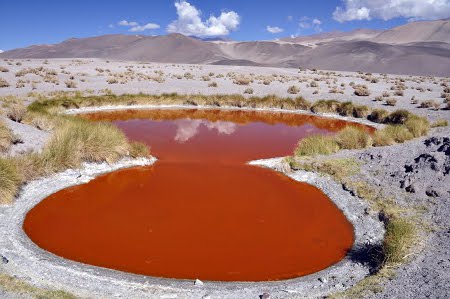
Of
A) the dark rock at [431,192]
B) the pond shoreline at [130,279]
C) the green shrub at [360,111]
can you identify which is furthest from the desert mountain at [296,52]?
the pond shoreline at [130,279]

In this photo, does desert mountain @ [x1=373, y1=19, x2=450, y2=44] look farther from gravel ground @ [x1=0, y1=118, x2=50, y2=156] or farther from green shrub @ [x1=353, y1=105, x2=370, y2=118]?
gravel ground @ [x1=0, y1=118, x2=50, y2=156]

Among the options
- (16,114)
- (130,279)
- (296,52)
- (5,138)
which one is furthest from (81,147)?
(296,52)

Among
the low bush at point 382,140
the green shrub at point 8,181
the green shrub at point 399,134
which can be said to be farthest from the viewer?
the green shrub at point 399,134

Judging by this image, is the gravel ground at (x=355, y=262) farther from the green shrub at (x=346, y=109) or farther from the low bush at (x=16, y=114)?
the green shrub at (x=346, y=109)

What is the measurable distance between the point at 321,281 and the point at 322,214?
3.50 m

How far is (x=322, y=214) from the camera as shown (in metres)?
10.9

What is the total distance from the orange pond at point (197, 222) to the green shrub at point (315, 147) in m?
1.73

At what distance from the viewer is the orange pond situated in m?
8.25

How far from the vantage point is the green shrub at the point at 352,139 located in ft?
54.6

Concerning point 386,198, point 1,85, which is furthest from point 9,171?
point 1,85

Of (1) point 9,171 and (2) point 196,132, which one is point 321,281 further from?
(2) point 196,132

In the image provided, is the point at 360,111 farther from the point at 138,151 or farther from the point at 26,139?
the point at 26,139

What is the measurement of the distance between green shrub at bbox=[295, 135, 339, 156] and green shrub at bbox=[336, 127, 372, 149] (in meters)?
0.49

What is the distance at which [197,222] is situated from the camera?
9906 mm
